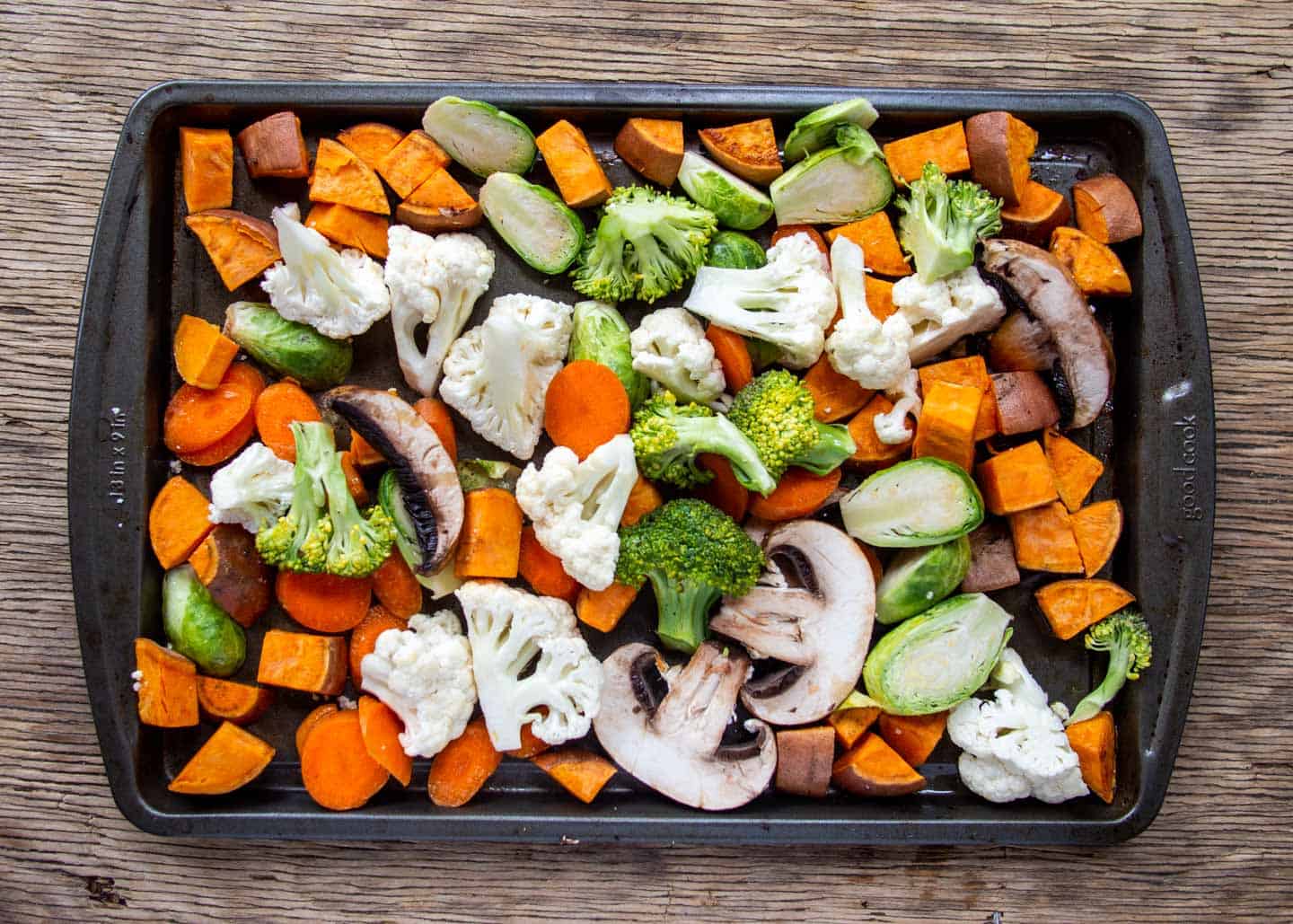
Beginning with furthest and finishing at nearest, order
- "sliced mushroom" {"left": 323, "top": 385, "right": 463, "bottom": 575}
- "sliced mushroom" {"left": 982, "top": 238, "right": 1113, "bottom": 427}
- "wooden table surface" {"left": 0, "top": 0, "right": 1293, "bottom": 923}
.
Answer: "wooden table surface" {"left": 0, "top": 0, "right": 1293, "bottom": 923}
"sliced mushroom" {"left": 982, "top": 238, "right": 1113, "bottom": 427}
"sliced mushroom" {"left": 323, "top": 385, "right": 463, "bottom": 575}

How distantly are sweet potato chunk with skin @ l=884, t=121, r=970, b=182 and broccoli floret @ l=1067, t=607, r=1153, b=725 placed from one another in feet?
4.69

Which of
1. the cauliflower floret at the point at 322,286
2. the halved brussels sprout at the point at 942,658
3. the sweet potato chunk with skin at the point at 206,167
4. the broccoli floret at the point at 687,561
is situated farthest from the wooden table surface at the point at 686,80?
the broccoli floret at the point at 687,561

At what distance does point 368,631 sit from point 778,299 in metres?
1.57

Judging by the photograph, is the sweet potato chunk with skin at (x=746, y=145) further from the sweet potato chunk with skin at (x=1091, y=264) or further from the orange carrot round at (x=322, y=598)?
the orange carrot round at (x=322, y=598)

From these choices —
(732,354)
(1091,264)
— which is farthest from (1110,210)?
(732,354)

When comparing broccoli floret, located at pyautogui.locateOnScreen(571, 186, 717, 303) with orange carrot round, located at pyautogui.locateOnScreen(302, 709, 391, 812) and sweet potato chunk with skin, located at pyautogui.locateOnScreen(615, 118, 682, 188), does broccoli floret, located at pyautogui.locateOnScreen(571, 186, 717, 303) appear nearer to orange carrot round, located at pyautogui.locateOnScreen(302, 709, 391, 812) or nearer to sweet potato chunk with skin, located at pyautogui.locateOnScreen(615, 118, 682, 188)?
sweet potato chunk with skin, located at pyautogui.locateOnScreen(615, 118, 682, 188)

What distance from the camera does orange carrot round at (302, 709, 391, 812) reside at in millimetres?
2768

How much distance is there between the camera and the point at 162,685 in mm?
2730

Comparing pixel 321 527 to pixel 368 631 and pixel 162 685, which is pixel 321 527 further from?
pixel 162 685

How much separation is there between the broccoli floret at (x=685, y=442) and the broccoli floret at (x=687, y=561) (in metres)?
0.13

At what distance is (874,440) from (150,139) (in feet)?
7.54

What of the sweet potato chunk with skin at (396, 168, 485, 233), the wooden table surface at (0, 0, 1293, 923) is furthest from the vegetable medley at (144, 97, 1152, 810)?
the wooden table surface at (0, 0, 1293, 923)

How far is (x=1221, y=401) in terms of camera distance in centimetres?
306

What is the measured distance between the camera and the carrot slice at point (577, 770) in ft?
9.04
